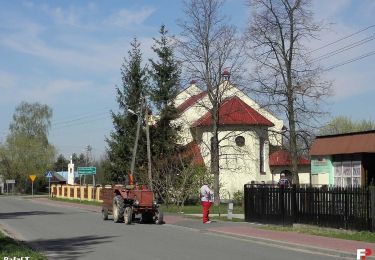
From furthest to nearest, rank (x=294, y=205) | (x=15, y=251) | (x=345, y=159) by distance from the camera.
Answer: (x=345, y=159), (x=294, y=205), (x=15, y=251)

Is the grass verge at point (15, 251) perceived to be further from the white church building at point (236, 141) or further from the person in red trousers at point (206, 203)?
the white church building at point (236, 141)

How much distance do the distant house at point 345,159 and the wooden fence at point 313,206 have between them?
5.76 feet

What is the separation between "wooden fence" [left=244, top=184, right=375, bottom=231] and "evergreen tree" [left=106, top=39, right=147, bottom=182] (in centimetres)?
2628

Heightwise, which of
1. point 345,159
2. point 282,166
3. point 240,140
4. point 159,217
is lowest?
point 159,217

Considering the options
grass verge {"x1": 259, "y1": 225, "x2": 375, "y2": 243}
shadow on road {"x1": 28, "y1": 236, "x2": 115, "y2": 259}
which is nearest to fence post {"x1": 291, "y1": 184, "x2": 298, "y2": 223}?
grass verge {"x1": 259, "y1": 225, "x2": 375, "y2": 243}

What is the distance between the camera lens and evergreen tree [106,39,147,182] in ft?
166

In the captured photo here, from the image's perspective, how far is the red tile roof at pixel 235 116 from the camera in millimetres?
53844

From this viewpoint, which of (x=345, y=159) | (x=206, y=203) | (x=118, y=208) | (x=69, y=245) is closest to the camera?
(x=69, y=245)

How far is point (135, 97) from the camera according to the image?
52062mm

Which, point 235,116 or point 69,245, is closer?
point 69,245

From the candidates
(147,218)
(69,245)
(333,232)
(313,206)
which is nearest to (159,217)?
(147,218)

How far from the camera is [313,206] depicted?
21.1 m

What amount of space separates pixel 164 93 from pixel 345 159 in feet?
96.7

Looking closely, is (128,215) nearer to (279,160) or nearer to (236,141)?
(236,141)
